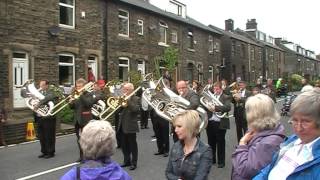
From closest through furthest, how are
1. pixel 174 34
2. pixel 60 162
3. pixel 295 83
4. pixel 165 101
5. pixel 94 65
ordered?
pixel 165 101
pixel 60 162
pixel 94 65
pixel 174 34
pixel 295 83

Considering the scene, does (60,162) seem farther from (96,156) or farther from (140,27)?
(140,27)

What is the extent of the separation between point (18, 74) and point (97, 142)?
1581cm

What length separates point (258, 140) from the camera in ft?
13.0

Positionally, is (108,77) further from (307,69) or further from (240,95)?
(307,69)

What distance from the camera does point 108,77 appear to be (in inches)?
944

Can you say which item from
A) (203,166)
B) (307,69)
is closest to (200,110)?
(203,166)

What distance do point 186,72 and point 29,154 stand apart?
23041 millimetres

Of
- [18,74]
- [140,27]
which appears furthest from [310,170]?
[140,27]

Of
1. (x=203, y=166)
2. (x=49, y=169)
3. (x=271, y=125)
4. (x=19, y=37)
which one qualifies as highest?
(x=19, y=37)

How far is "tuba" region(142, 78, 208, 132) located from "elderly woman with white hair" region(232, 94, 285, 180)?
4.90m

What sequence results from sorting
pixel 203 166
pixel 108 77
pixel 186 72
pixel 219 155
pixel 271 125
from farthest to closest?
pixel 186 72 → pixel 108 77 → pixel 219 155 → pixel 203 166 → pixel 271 125

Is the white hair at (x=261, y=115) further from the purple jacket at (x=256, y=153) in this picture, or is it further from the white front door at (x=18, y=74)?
the white front door at (x=18, y=74)

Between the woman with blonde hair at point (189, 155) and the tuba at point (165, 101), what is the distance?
4438mm

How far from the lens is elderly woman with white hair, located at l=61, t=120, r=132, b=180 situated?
3.48 meters
